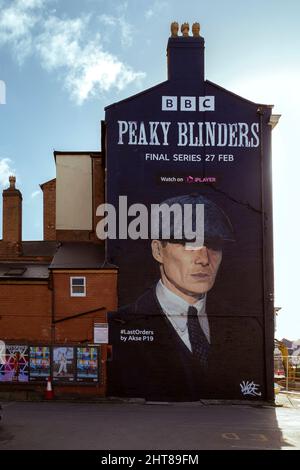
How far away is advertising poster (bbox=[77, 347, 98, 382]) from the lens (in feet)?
82.8

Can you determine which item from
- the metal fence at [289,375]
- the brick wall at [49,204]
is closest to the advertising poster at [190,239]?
the metal fence at [289,375]

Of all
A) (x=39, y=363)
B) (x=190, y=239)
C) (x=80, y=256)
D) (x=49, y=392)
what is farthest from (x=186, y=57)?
(x=49, y=392)

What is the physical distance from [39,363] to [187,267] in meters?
7.42

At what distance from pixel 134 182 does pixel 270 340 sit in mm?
8981

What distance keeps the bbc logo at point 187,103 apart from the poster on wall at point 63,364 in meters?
11.4

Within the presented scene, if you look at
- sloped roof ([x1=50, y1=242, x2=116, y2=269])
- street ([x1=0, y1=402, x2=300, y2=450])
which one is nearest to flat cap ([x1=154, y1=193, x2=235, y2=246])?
sloped roof ([x1=50, y1=242, x2=116, y2=269])

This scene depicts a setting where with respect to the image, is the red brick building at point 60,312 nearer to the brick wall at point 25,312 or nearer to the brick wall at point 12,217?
the brick wall at point 25,312

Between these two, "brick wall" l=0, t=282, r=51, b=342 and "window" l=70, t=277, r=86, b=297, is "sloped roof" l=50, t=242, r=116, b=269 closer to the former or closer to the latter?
"window" l=70, t=277, r=86, b=297

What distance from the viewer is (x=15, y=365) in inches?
998

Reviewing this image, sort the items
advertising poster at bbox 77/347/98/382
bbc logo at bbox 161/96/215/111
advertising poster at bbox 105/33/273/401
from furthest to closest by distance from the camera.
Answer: bbc logo at bbox 161/96/215/111, advertising poster at bbox 105/33/273/401, advertising poster at bbox 77/347/98/382

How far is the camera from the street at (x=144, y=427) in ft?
45.4

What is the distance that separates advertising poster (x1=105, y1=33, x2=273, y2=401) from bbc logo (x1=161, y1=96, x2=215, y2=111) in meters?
0.04
